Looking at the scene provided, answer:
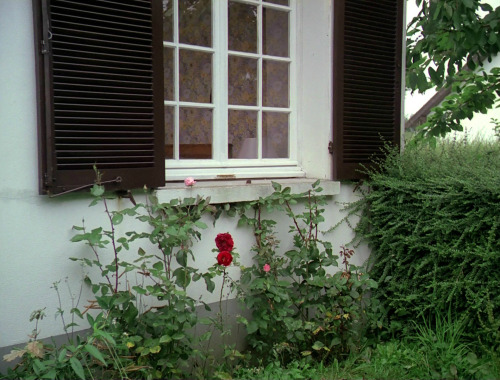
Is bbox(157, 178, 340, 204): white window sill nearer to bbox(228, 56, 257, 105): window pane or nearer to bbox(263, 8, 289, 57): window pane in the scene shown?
bbox(228, 56, 257, 105): window pane

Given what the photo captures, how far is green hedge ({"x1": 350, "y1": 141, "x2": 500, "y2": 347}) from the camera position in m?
3.64

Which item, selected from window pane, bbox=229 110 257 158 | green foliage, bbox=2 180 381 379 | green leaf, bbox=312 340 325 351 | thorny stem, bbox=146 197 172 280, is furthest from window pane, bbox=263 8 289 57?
green leaf, bbox=312 340 325 351

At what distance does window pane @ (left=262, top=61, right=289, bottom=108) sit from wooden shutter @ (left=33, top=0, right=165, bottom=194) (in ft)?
3.50

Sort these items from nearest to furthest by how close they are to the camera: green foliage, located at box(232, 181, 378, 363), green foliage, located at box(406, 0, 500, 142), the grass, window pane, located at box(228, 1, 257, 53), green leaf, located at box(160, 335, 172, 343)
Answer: green leaf, located at box(160, 335, 172, 343), the grass, green foliage, located at box(232, 181, 378, 363), window pane, located at box(228, 1, 257, 53), green foliage, located at box(406, 0, 500, 142)

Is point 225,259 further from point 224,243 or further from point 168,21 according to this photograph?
point 168,21

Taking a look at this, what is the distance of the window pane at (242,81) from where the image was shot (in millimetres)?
4055

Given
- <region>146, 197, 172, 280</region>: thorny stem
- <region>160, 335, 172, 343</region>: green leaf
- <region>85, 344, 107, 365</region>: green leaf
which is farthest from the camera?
<region>146, 197, 172, 280</region>: thorny stem

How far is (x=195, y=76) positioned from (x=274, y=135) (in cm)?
76

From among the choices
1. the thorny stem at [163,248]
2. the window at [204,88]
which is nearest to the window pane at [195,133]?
the window at [204,88]

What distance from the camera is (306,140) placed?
170 inches

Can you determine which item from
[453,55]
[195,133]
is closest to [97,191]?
[195,133]

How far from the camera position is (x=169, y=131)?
3.76m

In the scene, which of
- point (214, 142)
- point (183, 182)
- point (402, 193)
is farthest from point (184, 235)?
point (402, 193)

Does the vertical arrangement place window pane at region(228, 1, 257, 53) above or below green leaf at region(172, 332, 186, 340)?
above
